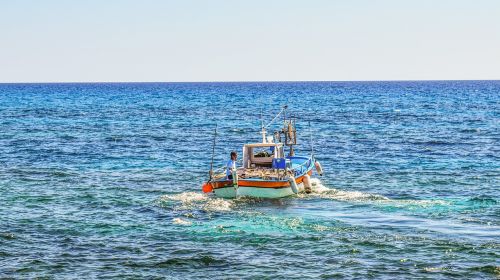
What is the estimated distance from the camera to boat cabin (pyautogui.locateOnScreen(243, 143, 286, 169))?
3950cm

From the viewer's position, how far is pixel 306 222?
29609 mm

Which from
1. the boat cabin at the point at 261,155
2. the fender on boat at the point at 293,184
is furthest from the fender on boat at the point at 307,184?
the boat cabin at the point at 261,155

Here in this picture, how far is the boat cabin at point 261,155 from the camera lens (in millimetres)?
39500

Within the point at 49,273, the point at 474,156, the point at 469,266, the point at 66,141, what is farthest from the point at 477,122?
the point at 49,273

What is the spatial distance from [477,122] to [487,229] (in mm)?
56149

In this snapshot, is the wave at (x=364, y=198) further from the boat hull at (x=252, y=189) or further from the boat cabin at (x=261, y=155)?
the boat cabin at (x=261, y=155)

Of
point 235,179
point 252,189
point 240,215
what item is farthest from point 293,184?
point 240,215

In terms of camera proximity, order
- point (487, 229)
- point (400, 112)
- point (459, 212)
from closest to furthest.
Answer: point (487, 229) → point (459, 212) → point (400, 112)

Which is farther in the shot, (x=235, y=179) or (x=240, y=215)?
(x=235, y=179)

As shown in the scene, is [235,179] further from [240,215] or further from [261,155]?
[261,155]

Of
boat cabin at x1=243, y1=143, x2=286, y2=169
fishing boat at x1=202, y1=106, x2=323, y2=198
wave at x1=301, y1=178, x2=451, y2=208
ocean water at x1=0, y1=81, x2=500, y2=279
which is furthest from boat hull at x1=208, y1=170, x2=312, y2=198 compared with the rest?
boat cabin at x1=243, y1=143, x2=286, y2=169

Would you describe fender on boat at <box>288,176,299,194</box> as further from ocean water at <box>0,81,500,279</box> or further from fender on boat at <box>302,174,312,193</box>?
fender on boat at <box>302,174,312,193</box>

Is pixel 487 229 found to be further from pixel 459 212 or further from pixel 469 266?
pixel 469 266

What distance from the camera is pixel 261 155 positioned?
40062 mm
